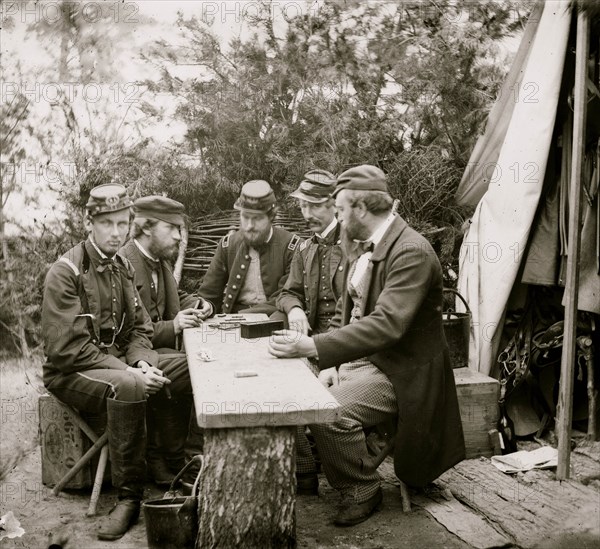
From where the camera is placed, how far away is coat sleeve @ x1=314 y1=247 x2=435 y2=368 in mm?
3693

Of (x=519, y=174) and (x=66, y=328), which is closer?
(x=66, y=328)

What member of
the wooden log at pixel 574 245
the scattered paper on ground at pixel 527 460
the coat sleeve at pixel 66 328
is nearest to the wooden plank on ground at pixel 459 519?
the scattered paper on ground at pixel 527 460

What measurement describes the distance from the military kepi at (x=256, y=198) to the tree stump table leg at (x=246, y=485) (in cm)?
309


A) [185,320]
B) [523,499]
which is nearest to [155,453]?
[185,320]

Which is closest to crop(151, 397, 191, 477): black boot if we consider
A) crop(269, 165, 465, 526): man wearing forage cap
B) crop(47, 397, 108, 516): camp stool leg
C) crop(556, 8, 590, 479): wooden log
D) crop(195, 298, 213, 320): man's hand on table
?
crop(47, 397, 108, 516): camp stool leg

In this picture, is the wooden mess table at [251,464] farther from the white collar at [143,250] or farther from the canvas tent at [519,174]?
the canvas tent at [519,174]

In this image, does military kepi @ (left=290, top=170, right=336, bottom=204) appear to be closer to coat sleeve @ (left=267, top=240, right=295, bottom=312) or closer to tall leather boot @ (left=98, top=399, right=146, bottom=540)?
coat sleeve @ (left=267, top=240, right=295, bottom=312)

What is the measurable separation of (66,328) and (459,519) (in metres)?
2.38

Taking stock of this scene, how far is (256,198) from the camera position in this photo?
5844mm

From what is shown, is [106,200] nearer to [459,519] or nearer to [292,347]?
[292,347]

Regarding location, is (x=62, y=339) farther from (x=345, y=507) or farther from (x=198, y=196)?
(x=198, y=196)

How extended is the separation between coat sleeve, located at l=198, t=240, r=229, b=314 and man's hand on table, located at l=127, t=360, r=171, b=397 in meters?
1.87

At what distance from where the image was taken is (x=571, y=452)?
16.3 feet

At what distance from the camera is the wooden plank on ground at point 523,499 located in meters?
3.91
